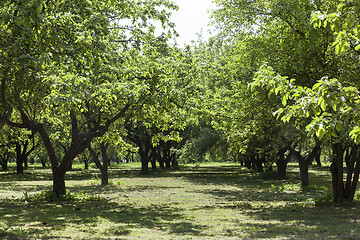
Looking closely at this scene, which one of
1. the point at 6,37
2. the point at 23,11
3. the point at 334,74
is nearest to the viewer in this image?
the point at 23,11

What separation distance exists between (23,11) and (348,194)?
51.3 feet

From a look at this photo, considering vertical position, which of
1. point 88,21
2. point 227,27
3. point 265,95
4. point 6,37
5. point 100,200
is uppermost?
point 227,27

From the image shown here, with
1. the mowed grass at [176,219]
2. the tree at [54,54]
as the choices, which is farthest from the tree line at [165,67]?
the mowed grass at [176,219]

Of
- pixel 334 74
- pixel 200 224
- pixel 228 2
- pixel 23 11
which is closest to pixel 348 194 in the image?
pixel 334 74

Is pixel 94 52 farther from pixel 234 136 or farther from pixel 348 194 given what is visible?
pixel 348 194

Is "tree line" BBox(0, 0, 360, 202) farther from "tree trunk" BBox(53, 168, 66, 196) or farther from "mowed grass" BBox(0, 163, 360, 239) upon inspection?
"mowed grass" BBox(0, 163, 360, 239)

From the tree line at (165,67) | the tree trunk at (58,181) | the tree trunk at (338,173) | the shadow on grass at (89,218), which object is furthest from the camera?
the tree trunk at (58,181)

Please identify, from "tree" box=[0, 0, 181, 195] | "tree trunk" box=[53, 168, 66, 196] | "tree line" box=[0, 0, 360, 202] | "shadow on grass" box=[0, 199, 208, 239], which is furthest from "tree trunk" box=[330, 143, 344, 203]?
"tree trunk" box=[53, 168, 66, 196]

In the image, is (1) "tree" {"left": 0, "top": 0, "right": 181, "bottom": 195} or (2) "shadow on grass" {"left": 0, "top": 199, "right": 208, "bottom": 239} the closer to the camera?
(1) "tree" {"left": 0, "top": 0, "right": 181, "bottom": 195}

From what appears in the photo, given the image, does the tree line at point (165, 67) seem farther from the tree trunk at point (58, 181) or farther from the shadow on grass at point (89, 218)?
the shadow on grass at point (89, 218)

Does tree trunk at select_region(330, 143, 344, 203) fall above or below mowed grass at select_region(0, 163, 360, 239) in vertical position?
above

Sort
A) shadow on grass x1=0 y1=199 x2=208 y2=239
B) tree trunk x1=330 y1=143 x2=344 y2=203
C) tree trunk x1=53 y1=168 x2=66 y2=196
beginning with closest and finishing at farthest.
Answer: shadow on grass x1=0 y1=199 x2=208 y2=239
tree trunk x1=330 y1=143 x2=344 y2=203
tree trunk x1=53 y1=168 x2=66 y2=196

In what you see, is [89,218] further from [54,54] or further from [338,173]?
[338,173]

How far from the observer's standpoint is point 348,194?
58.5 ft
